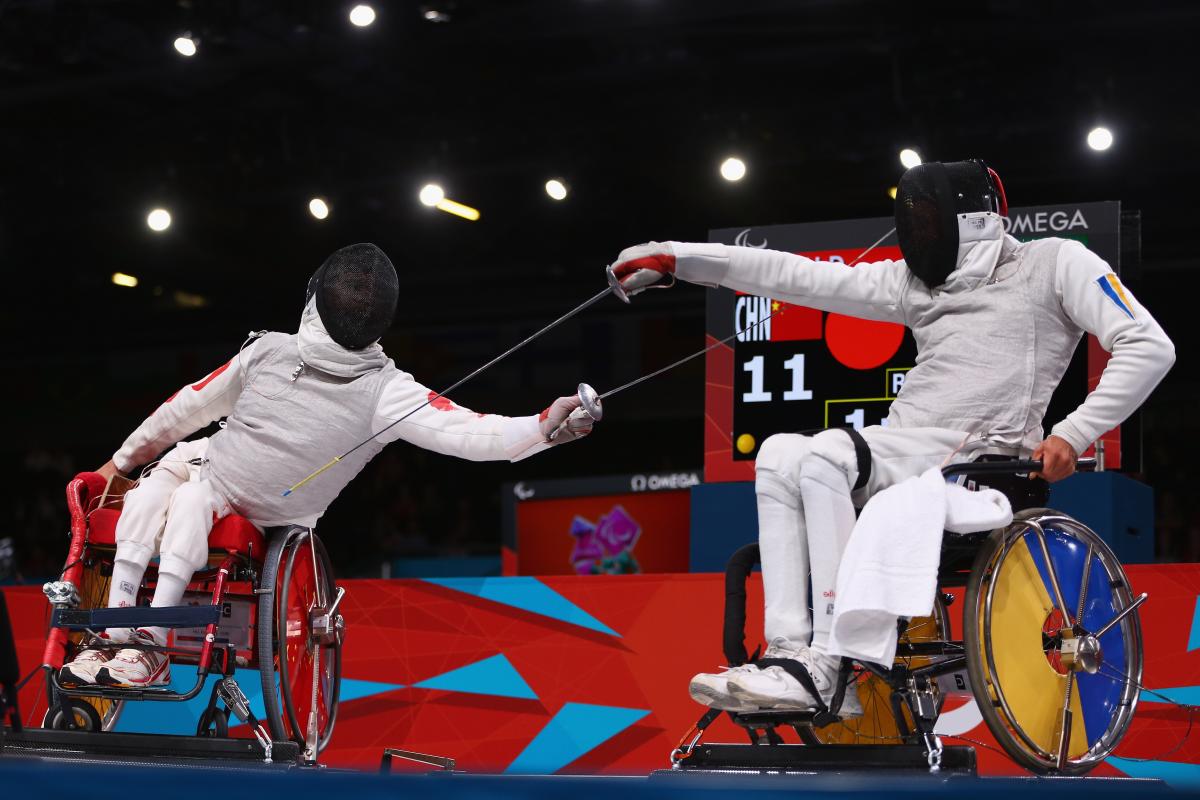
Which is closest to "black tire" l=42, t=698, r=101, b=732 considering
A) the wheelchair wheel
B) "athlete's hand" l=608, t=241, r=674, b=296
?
"athlete's hand" l=608, t=241, r=674, b=296

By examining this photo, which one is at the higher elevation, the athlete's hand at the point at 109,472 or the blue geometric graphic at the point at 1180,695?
the athlete's hand at the point at 109,472

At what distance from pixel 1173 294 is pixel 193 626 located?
318 inches

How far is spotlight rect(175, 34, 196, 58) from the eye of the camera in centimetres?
724

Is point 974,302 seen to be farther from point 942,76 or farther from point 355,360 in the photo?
point 942,76

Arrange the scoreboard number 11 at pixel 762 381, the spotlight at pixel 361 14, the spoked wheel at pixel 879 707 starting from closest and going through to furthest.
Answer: the spoked wheel at pixel 879 707 < the scoreboard number 11 at pixel 762 381 < the spotlight at pixel 361 14

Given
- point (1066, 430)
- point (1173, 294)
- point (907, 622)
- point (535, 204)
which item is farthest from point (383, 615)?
point (1173, 294)

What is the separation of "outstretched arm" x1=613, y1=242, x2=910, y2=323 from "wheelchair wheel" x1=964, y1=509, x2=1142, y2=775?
609 mm

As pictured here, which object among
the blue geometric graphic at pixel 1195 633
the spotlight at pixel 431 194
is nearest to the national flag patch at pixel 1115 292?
the blue geometric graphic at pixel 1195 633

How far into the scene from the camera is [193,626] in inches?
119

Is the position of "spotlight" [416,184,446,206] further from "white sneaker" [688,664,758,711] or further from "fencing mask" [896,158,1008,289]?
"white sneaker" [688,664,758,711]

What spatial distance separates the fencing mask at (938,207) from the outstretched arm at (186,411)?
5.14 ft

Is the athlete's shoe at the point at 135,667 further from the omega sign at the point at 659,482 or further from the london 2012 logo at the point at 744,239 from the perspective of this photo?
the omega sign at the point at 659,482

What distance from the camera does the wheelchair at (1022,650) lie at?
2422 millimetres

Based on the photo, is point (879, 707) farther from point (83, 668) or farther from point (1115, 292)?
point (83, 668)
